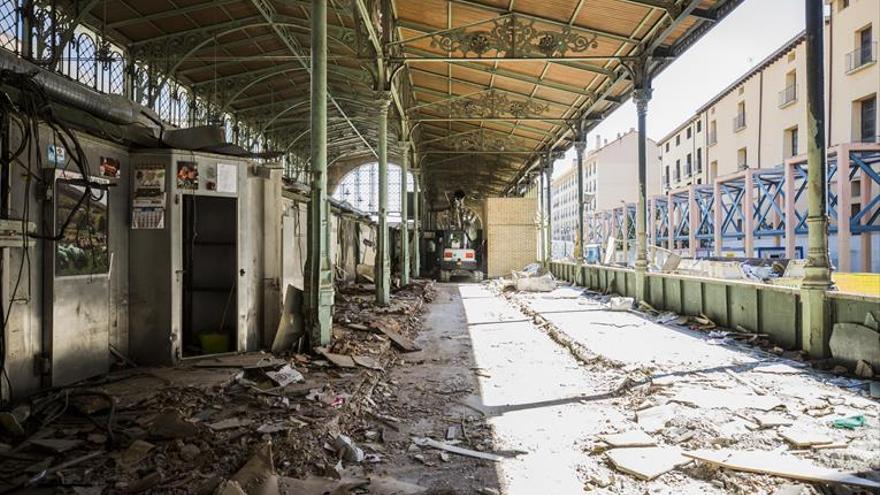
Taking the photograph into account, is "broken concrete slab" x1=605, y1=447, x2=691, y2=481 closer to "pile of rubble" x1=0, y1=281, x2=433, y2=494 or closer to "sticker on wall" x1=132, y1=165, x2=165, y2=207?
"pile of rubble" x1=0, y1=281, x2=433, y2=494

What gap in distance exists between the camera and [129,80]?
12867 mm

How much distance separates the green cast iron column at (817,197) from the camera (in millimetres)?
6195

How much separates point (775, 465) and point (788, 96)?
1178 inches

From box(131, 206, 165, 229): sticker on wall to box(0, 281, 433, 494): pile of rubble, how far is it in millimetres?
1611

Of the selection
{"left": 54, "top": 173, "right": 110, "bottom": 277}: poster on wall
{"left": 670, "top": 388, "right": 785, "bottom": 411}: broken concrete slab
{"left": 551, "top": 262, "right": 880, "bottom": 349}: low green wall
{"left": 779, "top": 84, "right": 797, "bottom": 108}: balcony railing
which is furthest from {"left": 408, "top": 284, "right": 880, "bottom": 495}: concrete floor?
{"left": 779, "top": 84, "right": 797, "bottom": 108}: balcony railing

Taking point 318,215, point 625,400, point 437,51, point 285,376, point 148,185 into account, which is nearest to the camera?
point 285,376

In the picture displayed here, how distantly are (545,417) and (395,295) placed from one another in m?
9.45

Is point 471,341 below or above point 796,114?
below

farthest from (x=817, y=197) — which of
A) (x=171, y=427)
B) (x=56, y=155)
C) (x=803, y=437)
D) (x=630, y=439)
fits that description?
(x=56, y=155)

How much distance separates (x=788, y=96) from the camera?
26312mm

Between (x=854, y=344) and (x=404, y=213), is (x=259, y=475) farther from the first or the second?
(x=404, y=213)

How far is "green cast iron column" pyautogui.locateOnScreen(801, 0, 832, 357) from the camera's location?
244 inches

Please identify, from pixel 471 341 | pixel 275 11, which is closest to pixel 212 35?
pixel 275 11

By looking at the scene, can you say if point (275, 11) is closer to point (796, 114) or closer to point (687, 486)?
point (687, 486)
